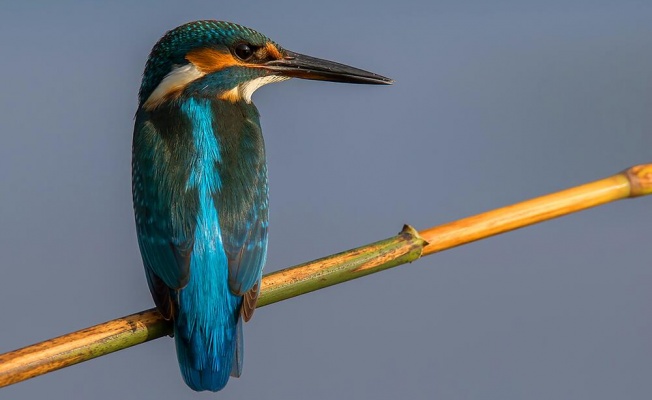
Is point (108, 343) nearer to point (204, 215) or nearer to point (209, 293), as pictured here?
point (209, 293)

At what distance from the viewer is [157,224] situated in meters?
1.82

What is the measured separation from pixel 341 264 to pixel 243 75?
69 cm

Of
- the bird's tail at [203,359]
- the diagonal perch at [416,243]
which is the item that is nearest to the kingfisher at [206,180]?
the bird's tail at [203,359]

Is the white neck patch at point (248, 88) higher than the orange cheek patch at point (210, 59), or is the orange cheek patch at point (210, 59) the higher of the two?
the orange cheek patch at point (210, 59)

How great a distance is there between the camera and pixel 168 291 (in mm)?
1693

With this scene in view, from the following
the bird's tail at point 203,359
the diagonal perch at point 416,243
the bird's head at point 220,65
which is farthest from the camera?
the bird's head at point 220,65

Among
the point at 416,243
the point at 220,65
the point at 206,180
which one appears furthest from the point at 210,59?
the point at 416,243

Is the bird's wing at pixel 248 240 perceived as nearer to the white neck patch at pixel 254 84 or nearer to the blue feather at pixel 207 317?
the blue feather at pixel 207 317

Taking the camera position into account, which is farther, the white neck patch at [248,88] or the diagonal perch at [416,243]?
the white neck patch at [248,88]

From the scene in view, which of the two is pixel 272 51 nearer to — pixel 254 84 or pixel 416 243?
pixel 254 84

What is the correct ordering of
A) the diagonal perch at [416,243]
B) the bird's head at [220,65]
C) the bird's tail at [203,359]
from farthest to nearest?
the bird's head at [220,65], the bird's tail at [203,359], the diagonal perch at [416,243]

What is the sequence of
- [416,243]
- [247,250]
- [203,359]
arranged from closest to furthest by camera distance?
[416,243] → [203,359] → [247,250]

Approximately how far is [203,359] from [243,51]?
723mm

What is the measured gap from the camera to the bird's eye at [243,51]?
6.72 feet
